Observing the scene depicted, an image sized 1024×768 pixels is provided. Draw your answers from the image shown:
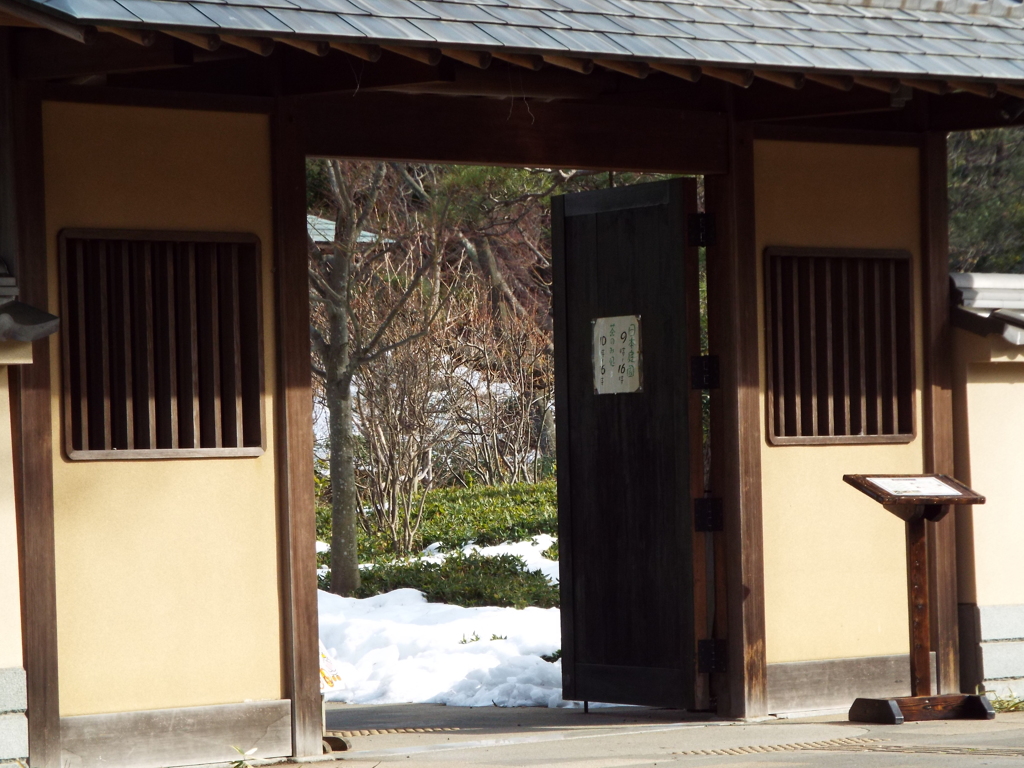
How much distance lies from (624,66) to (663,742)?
282 cm

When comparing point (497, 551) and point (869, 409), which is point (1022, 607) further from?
point (497, 551)

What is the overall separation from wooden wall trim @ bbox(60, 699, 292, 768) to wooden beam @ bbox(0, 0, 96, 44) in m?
2.48

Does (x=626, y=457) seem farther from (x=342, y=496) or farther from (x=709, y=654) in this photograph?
(x=342, y=496)

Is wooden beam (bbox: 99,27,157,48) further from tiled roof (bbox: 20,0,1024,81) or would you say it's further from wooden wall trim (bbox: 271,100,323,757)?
wooden wall trim (bbox: 271,100,323,757)

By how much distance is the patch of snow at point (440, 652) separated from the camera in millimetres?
8453

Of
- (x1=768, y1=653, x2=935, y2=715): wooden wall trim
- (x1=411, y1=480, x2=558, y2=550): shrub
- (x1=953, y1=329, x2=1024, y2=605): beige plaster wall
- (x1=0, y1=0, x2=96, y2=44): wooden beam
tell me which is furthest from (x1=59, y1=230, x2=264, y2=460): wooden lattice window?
(x1=411, y1=480, x2=558, y2=550): shrub

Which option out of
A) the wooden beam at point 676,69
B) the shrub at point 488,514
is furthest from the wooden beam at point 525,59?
the shrub at point 488,514

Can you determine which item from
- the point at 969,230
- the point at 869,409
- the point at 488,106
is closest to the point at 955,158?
the point at 969,230

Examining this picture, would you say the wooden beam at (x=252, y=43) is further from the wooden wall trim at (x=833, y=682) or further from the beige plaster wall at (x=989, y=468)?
the beige plaster wall at (x=989, y=468)

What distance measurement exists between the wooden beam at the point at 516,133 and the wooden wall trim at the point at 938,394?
1.19 metres

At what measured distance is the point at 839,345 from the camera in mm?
7516

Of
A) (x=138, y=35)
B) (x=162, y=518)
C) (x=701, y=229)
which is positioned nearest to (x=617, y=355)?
(x=701, y=229)

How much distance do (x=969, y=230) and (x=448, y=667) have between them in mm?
5769

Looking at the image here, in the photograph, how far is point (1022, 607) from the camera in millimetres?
7730
